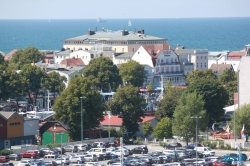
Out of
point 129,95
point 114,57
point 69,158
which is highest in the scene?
point 114,57

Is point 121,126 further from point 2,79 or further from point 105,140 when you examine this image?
point 2,79

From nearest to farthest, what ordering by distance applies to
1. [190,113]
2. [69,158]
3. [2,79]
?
[69,158] < [190,113] < [2,79]

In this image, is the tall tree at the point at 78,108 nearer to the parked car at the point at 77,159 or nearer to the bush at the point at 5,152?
the bush at the point at 5,152

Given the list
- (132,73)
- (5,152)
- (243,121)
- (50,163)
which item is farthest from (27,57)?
(50,163)

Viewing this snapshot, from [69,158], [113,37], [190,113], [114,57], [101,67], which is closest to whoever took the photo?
[69,158]

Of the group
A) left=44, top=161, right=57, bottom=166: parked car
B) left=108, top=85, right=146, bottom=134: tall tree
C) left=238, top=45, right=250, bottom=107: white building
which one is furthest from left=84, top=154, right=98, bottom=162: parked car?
left=238, top=45, right=250, bottom=107: white building

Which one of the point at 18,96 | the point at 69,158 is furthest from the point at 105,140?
the point at 18,96

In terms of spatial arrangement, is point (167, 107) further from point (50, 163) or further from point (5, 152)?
point (50, 163)
